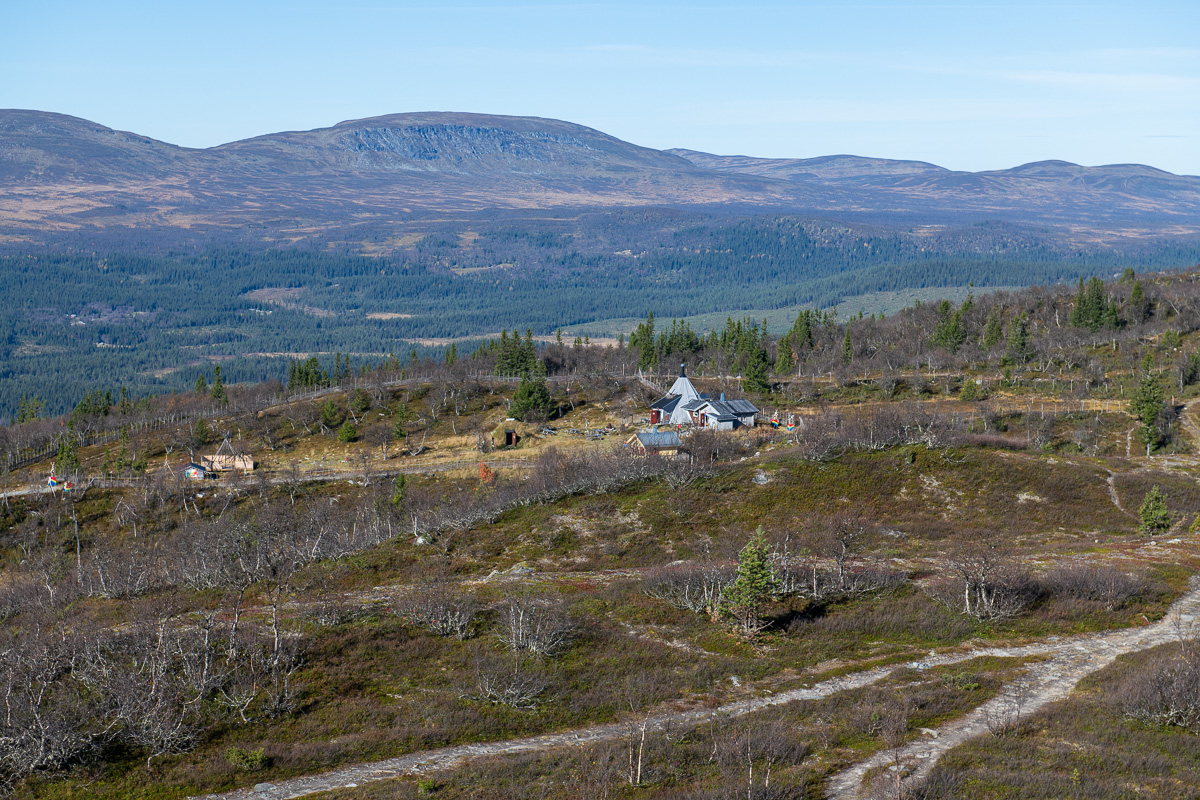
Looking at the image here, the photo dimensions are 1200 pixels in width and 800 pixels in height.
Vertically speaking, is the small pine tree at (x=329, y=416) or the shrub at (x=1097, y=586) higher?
the shrub at (x=1097, y=586)

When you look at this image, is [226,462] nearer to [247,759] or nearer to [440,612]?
[440,612]

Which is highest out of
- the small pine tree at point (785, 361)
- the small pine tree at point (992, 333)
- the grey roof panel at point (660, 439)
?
the small pine tree at point (992, 333)

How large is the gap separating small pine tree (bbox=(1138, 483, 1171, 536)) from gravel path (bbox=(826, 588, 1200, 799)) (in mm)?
12758

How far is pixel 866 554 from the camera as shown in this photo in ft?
155

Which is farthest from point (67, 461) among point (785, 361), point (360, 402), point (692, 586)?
point (692, 586)

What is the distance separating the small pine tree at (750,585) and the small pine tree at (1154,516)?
26406 mm

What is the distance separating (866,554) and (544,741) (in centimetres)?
2499

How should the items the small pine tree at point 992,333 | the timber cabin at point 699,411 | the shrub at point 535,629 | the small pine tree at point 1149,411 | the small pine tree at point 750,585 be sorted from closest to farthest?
the shrub at point 535,629 < the small pine tree at point 750,585 < the small pine tree at point 1149,411 < the timber cabin at point 699,411 < the small pine tree at point 992,333

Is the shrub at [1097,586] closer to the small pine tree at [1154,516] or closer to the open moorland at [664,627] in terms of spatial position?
the open moorland at [664,627]

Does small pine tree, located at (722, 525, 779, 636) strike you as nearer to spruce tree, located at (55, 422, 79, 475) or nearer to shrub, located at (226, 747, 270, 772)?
shrub, located at (226, 747, 270, 772)

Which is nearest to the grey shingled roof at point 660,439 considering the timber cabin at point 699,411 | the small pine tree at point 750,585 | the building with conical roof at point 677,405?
the timber cabin at point 699,411

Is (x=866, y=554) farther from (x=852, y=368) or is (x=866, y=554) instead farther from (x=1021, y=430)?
(x=852, y=368)

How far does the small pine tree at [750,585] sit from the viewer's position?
3347 centimetres

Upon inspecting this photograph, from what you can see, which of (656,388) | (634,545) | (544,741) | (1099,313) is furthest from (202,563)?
(1099,313)
